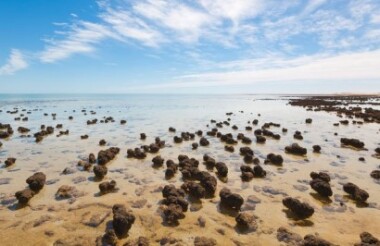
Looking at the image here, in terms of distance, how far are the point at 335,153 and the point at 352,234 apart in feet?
35.2

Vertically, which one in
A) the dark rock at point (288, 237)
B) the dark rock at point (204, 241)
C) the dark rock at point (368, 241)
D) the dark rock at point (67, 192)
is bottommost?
the dark rock at point (288, 237)

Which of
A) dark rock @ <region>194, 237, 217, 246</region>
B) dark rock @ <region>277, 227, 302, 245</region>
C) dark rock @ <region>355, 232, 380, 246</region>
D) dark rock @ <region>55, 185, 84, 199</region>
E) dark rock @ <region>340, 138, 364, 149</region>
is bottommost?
dark rock @ <region>277, 227, 302, 245</region>

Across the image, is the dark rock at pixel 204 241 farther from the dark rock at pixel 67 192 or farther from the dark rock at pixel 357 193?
the dark rock at pixel 357 193

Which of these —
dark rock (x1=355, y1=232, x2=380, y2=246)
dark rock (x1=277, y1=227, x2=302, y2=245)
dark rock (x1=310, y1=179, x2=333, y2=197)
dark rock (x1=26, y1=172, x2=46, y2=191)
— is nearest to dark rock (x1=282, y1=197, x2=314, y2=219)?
dark rock (x1=277, y1=227, x2=302, y2=245)

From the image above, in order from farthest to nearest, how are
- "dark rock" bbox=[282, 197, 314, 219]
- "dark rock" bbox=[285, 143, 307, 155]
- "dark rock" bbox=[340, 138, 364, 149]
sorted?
"dark rock" bbox=[340, 138, 364, 149] → "dark rock" bbox=[285, 143, 307, 155] → "dark rock" bbox=[282, 197, 314, 219]

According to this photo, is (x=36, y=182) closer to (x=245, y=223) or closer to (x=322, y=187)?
(x=245, y=223)

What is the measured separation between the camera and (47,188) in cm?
1183

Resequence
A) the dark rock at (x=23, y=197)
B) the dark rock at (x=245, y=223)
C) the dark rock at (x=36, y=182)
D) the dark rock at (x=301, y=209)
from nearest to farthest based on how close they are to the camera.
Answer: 1. the dark rock at (x=245, y=223)
2. the dark rock at (x=301, y=209)
3. the dark rock at (x=23, y=197)
4. the dark rock at (x=36, y=182)

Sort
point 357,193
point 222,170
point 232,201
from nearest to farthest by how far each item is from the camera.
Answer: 1. point 232,201
2. point 357,193
3. point 222,170

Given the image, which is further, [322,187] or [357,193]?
[322,187]

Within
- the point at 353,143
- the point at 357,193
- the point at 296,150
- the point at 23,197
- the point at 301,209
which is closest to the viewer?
the point at 301,209

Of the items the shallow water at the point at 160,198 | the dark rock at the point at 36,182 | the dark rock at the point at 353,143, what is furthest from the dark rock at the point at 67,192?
the dark rock at the point at 353,143

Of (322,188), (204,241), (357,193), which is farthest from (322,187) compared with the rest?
(204,241)

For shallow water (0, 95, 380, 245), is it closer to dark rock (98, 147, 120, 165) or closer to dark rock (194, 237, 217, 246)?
dark rock (194, 237, 217, 246)
